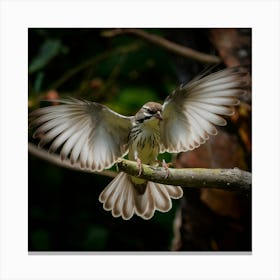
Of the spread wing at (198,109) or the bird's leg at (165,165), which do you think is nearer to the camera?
the bird's leg at (165,165)

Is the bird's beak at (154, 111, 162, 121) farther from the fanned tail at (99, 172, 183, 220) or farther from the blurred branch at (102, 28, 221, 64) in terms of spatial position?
the blurred branch at (102, 28, 221, 64)

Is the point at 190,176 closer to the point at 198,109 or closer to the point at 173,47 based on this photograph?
the point at 198,109

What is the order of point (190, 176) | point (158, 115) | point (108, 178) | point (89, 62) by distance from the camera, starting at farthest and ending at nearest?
point (89, 62) < point (108, 178) < point (158, 115) < point (190, 176)

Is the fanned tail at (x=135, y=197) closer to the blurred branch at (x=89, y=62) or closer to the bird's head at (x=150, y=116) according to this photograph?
the bird's head at (x=150, y=116)

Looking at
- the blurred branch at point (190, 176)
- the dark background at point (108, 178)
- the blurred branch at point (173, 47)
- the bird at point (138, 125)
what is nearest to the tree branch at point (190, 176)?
the blurred branch at point (190, 176)

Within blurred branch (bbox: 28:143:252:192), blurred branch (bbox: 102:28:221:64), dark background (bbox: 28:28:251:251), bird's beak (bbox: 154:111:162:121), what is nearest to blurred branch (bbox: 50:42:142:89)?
dark background (bbox: 28:28:251:251)

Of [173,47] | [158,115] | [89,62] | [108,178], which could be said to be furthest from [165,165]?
[89,62]
